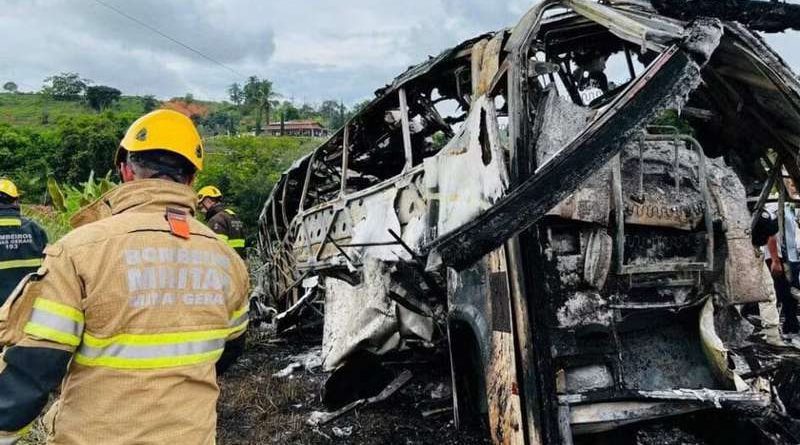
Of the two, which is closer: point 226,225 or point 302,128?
point 226,225

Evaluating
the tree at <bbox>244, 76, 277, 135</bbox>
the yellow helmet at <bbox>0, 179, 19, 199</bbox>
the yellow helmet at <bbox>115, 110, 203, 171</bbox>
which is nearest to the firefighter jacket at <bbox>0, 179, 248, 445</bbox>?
the yellow helmet at <bbox>115, 110, 203, 171</bbox>

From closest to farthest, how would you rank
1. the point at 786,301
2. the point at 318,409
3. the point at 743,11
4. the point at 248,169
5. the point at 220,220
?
the point at 743,11, the point at 318,409, the point at 786,301, the point at 220,220, the point at 248,169

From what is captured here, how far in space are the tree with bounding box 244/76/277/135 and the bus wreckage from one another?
65.0m

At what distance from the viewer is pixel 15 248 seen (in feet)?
13.9

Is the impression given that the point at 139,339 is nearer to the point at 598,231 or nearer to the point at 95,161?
the point at 598,231

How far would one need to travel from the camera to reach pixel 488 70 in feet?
9.93

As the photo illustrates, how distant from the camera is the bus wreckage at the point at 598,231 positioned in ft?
7.13

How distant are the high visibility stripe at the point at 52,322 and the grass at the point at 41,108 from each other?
7508 cm

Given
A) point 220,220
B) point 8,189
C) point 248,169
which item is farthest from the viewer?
point 248,169

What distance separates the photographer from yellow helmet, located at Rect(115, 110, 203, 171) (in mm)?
1695

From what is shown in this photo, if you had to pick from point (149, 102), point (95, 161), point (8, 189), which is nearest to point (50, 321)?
point (8, 189)

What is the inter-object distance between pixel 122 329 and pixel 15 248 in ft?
11.2

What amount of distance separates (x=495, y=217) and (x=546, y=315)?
1.97 feet

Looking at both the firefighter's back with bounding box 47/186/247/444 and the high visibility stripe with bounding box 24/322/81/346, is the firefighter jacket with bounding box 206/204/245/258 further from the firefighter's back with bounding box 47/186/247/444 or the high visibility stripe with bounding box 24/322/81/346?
the high visibility stripe with bounding box 24/322/81/346
